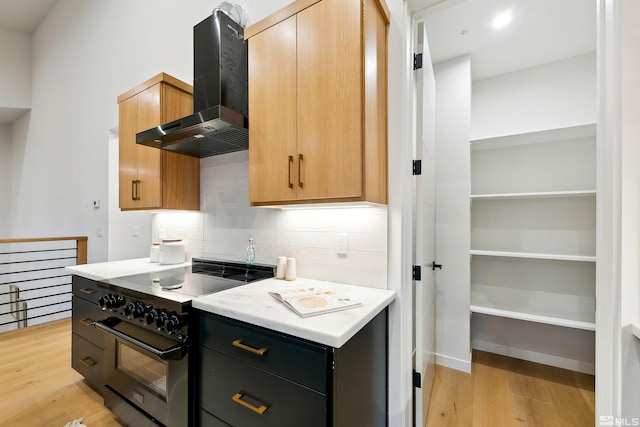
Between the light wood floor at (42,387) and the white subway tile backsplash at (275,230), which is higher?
the white subway tile backsplash at (275,230)

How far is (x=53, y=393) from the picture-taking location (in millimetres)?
2041

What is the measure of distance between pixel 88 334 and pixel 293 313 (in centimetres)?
182

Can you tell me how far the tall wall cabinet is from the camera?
7.73 ft

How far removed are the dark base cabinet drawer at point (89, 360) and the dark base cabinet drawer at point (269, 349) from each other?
1195mm

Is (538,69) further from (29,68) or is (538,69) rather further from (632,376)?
(29,68)

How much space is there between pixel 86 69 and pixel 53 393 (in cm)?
399

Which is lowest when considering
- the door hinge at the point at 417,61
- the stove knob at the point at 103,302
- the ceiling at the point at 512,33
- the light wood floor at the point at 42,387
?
the light wood floor at the point at 42,387

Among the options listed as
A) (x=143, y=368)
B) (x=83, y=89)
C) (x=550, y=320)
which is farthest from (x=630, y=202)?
(x=83, y=89)

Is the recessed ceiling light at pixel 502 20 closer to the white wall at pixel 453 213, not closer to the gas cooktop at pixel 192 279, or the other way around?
the white wall at pixel 453 213

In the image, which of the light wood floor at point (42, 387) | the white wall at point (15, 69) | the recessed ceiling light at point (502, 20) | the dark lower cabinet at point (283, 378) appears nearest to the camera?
the dark lower cabinet at point (283, 378)

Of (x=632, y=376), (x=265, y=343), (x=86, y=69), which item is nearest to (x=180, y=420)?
(x=265, y=343)

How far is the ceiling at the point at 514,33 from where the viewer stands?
1.93 m

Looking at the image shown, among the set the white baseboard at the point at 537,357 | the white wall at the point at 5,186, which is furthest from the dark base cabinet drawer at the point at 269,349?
the white wall at the point at 5,186

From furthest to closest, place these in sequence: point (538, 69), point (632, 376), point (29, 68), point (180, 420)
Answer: point (29, 68) < point (538, 69) < point (180, 420) < point (632, 376)
